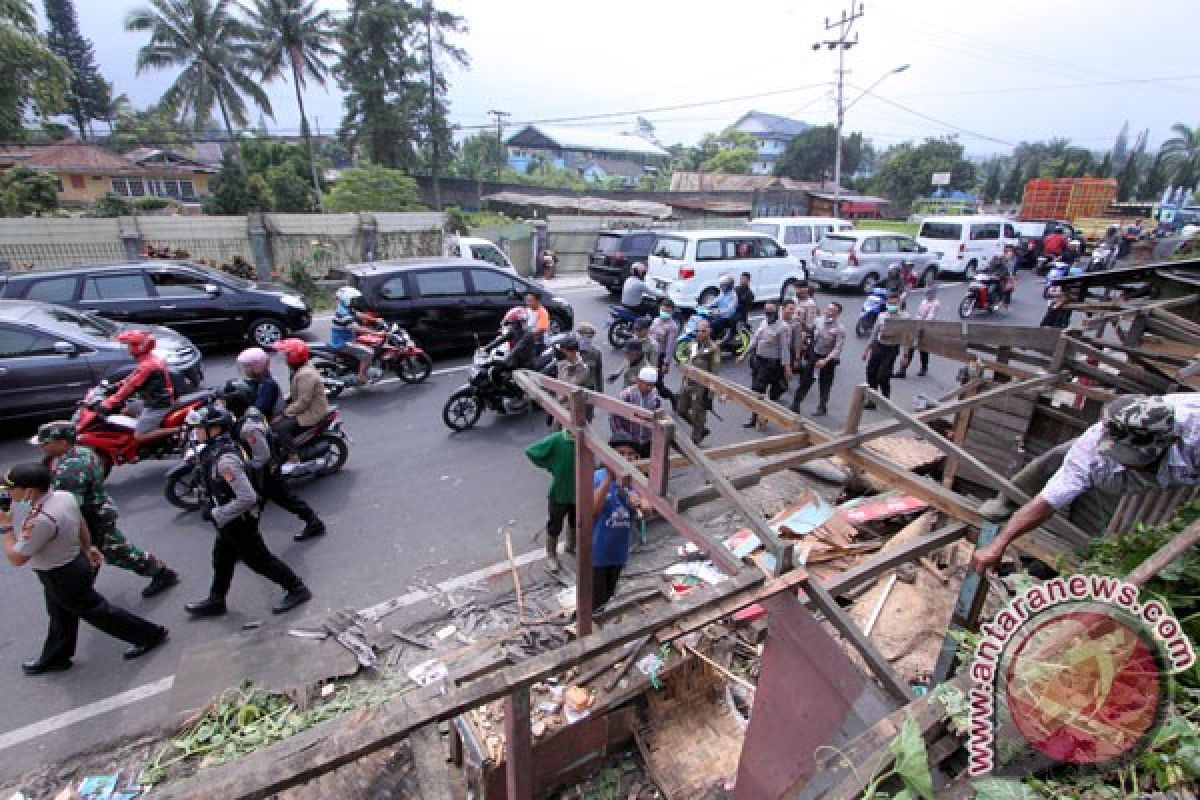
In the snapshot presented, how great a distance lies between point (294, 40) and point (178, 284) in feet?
76.1

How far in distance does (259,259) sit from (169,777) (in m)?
14.5

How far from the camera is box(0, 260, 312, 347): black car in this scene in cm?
857

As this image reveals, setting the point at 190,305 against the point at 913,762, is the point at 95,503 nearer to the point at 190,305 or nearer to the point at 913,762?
the point at 913,762

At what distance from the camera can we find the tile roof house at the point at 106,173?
108 ft

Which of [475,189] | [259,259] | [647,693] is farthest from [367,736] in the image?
Result: [475,189]

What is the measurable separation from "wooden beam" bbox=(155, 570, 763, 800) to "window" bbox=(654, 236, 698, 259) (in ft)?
38.1

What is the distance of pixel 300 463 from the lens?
581 cm

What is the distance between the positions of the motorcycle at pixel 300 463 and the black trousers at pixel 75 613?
1.60m

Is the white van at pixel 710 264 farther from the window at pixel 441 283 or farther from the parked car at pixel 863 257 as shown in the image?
the window at pixel 441 283

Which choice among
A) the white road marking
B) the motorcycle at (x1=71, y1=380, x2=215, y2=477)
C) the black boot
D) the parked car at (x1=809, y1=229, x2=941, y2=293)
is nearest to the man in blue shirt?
the white road marking

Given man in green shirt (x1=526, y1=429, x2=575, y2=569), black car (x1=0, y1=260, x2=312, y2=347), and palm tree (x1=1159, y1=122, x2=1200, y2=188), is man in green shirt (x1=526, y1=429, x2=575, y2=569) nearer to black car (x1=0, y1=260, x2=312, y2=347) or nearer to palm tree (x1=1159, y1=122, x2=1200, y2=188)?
black car (x1=0, y1=260, x2=312, y2=347)

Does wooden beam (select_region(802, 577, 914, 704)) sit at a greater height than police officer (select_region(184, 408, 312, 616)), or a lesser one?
greater

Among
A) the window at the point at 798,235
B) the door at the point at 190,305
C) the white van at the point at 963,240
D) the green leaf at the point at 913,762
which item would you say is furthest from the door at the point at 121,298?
the white van at the point at 963,240

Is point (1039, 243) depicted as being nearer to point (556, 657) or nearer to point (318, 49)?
point (556, 657)
